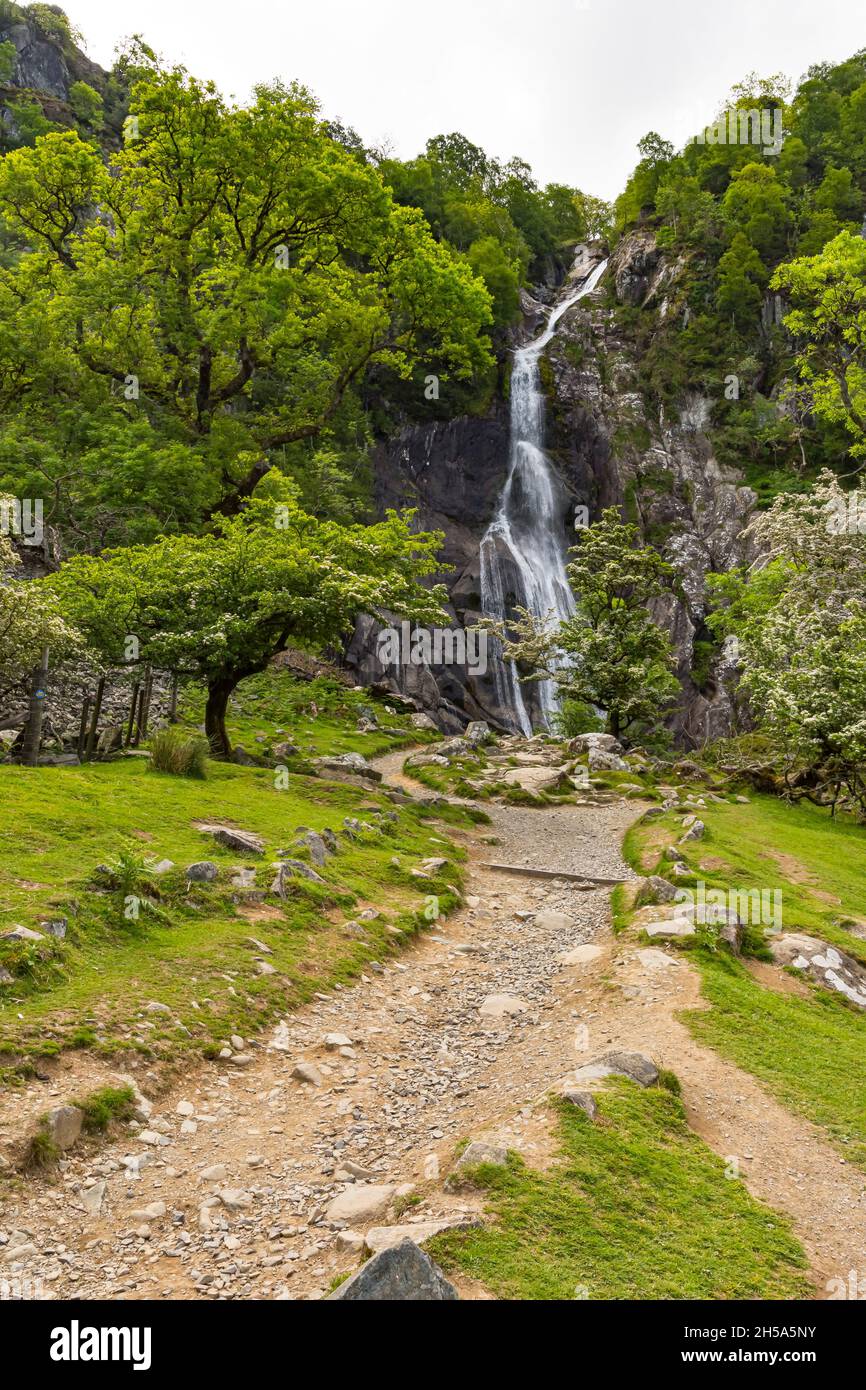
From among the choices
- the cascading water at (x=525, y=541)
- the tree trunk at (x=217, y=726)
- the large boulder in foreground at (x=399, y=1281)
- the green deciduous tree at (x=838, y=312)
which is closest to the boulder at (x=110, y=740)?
the tree trunk at (x=217, y=726)

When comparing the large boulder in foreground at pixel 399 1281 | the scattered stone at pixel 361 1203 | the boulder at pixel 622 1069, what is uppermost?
the large boulder in foreground at pixel 399 1281

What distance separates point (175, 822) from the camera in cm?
1358

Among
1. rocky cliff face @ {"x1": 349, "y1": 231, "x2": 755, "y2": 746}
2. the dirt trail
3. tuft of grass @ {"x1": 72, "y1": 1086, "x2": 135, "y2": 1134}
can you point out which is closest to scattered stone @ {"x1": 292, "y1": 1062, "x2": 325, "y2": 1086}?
the dirt trail

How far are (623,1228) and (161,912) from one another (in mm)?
6666

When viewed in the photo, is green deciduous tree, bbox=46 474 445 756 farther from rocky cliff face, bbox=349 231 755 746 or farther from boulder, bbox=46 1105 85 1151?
rocky cliff face, bbox=349 231 755 746

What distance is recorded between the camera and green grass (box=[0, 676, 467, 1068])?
747 cm

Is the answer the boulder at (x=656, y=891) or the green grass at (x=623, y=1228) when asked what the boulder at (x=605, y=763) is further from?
the green grass at (x=623, y=1228)

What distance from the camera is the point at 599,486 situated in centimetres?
5672

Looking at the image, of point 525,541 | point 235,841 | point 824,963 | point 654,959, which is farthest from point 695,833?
point 525,541

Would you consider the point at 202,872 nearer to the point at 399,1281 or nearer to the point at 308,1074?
the point at 308,1074

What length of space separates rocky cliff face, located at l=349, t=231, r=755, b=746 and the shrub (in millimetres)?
25467

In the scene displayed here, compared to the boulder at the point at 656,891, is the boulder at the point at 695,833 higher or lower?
higher

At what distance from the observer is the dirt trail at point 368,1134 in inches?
200

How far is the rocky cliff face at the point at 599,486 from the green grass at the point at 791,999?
26466mm
